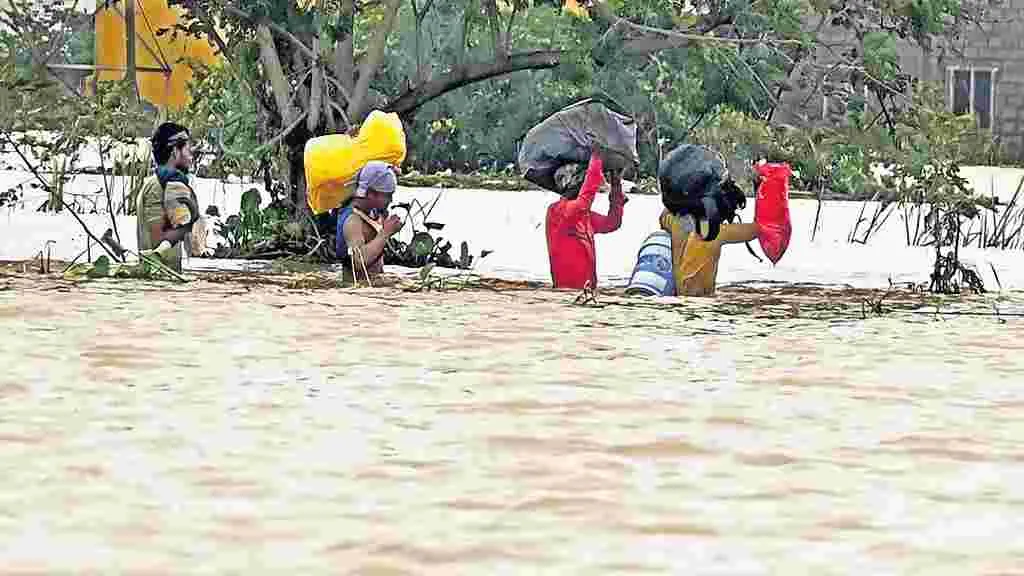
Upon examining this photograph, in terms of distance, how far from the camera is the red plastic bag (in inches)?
491

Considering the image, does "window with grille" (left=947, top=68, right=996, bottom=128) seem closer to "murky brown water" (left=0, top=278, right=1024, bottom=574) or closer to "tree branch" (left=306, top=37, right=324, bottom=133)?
"tree branch" (left=306, top=37, right=324, bottom=133)

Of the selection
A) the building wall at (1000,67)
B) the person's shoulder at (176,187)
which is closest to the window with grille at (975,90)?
the building wall at (1000,67)

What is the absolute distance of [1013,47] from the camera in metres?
35.8

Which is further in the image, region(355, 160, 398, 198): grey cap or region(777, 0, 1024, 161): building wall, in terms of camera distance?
region(777, 0, 1024, 161): building wall

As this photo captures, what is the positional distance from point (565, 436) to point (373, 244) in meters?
5.75

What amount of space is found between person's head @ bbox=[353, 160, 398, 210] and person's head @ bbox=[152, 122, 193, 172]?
4.29ft

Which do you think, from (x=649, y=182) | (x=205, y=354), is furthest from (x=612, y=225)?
(x=649, y=182)

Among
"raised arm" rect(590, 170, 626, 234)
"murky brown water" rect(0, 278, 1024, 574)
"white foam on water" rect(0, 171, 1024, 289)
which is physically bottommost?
"murky brown water" rect(0, 278, 1024, 574)

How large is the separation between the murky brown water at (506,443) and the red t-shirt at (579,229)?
3.16 ft

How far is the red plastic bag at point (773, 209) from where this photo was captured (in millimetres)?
12477

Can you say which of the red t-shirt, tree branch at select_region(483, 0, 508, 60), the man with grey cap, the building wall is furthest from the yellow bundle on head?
the building wall

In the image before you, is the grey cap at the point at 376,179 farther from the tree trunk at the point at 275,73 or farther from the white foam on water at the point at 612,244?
the tree trunk at the point at 275,73

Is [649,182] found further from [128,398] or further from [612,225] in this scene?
[128,398]

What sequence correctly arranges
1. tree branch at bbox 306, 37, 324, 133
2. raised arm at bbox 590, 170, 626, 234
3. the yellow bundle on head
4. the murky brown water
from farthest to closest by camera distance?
1. tree branch at bbox 306, 37, 324, 133
2. the yellow bundle on head
3. raised arm at bbox 590, 170, 626, 234
4. the murky brown water
